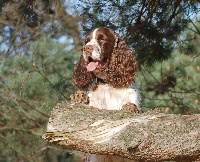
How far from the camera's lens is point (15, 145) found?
5.88 meters

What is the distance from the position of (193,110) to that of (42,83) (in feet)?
5.28

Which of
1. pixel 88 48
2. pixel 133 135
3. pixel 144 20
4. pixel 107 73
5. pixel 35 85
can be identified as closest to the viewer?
pixel 133 135

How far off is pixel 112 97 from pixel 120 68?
0.16 m

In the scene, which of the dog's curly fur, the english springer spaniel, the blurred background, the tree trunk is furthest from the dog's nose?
the blurred background

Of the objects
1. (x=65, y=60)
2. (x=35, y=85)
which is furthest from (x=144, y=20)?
(x=35, y=85)

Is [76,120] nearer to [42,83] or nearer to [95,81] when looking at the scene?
[95,81]

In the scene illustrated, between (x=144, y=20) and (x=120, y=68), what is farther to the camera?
(x=144, y=20)

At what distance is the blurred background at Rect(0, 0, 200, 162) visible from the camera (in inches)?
179

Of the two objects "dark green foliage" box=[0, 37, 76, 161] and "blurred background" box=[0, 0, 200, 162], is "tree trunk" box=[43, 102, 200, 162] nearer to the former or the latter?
"blurred background" box=[0, 0, 200, 162]

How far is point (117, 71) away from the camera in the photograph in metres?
2.82

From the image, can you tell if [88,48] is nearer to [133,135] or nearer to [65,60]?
[133,135]

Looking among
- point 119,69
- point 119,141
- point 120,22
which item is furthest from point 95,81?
point 120,22

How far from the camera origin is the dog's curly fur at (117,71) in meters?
2.82

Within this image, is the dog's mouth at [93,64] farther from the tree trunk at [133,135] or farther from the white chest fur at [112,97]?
the tree trunk at [133,135]
